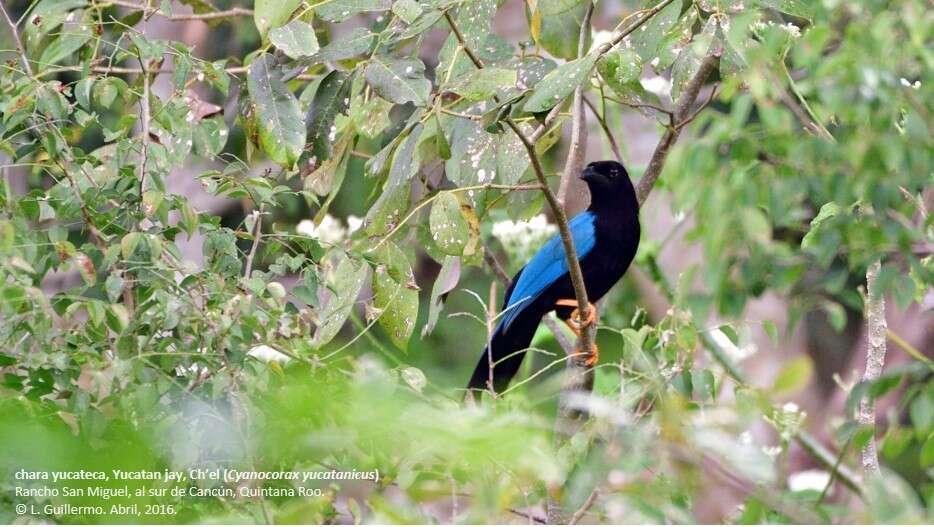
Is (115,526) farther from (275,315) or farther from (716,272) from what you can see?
(716,272)

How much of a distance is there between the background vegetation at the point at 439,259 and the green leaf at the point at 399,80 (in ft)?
0.03

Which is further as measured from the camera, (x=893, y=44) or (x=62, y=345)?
(x=62, y=345)

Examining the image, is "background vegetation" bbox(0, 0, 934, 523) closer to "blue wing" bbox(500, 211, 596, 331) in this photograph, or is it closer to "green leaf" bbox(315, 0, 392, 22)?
"green leaf" bbox(315, 0, 392, 22)

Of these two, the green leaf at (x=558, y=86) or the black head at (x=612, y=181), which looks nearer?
the green leaf at (x=558, y=86)

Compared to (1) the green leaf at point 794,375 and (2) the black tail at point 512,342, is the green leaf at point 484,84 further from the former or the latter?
(2) the black tail at point 512,342

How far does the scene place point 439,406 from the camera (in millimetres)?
2178

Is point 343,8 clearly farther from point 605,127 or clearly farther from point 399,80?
point 605,127

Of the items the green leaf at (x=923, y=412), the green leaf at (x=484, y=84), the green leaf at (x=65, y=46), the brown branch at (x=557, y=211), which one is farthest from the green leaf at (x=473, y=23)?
the green leaf at (x=923, y=412)

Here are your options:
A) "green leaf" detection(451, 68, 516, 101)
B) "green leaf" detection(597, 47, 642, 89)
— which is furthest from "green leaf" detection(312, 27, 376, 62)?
"green leaf" detection(597, 47, 642, 89)

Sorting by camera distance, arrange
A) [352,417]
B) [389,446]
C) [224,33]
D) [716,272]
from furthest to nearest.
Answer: [224,33], [389,446], [352,417], [716,272]

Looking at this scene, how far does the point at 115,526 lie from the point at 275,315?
22.9 inches

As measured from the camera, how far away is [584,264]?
460 centimetres

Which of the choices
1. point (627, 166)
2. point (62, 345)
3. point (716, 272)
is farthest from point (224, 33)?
point (716, 272)

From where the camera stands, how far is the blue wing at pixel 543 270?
4.36 metres
